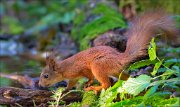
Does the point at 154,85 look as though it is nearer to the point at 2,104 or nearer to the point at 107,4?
the point at 2,104

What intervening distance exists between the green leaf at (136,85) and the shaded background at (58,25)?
4.51 ft

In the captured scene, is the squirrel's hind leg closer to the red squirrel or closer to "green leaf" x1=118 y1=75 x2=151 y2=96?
the red squirrel

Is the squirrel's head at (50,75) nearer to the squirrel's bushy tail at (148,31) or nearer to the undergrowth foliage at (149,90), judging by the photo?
the squirrel's bushy tail at (148,31)

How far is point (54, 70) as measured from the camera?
4621 millimetres

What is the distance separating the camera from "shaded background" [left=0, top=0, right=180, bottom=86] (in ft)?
23.3

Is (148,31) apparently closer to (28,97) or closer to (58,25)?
(28,97)

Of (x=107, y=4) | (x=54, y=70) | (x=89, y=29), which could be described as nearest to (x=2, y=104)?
(x=54, y=70)

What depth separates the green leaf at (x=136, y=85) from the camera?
3.18m

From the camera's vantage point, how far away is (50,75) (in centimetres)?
459

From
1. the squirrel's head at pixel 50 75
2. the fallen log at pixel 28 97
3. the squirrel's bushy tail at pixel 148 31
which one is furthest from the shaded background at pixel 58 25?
the fallen log at pixel 28 97

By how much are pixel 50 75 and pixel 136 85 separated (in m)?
1.55

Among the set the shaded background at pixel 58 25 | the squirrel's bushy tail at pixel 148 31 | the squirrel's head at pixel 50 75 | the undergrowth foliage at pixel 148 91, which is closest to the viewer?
the undergrowth foliage at pixel 148 91

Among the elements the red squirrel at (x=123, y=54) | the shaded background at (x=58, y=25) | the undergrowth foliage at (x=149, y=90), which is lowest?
the undergrowth foliage at (x=149, y=90)

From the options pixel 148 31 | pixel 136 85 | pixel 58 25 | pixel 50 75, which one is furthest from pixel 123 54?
pixel 58 25
